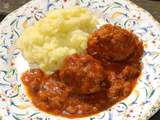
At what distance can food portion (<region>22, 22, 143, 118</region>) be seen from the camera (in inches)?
87.8

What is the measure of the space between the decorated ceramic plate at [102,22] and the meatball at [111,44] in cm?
11

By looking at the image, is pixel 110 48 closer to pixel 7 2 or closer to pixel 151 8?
pixel 151 8

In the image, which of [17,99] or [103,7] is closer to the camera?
[17,99]

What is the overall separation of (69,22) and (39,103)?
1.63 ft

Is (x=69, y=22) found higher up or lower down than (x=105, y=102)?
higher up

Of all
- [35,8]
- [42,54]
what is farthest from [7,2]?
[42,54]

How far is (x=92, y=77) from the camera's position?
223 centimetres

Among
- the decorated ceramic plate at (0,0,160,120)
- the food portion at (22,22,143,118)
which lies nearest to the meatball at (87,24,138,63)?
the food portion at (22,22,143,118)

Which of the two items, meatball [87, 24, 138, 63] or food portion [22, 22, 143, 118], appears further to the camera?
meatball [87, 24, 138, 63]

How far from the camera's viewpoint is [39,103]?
2256mm

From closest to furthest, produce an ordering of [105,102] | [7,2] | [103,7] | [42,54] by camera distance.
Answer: [105,102] < [42,54] < [103,7] < [7,2]

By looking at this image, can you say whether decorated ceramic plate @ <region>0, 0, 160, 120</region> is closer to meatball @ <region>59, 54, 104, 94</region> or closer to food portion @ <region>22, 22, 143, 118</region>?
food portion @ <region>22, 22, 143, 118</region>

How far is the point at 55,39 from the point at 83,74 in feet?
0.94

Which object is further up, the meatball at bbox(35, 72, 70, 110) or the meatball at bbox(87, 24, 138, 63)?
the meatball at bbox(87, 24, 138, 63)
